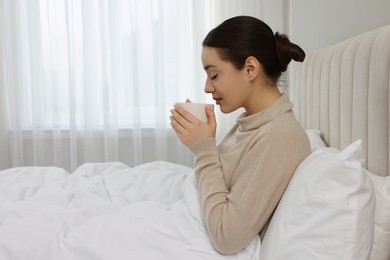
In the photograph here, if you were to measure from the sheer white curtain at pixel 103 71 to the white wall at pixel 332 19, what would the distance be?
578 millimetres

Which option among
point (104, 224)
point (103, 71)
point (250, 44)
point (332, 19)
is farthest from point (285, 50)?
point (103, 71)

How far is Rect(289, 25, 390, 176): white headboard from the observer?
1.07 metres

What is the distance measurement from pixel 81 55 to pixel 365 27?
202 cm

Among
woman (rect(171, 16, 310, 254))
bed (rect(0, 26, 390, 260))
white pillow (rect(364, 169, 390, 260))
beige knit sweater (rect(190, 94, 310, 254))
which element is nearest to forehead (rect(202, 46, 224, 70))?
woman (rect(171, 16, 310, 254))

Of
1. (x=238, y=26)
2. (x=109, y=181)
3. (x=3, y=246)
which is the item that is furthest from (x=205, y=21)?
(x=3, y=246)

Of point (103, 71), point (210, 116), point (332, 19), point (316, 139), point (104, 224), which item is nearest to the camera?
point (104, 224)

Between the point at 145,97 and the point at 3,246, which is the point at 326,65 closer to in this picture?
the point at 3,246

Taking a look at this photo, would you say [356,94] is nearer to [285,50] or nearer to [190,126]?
[285,50]

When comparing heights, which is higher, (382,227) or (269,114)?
(269,114)

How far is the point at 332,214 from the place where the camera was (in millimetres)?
815

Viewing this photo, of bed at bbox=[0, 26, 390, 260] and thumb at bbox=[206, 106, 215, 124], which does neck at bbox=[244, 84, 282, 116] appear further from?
bed at bbox=[0, 26, 390, 260]

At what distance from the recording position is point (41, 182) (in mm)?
1634

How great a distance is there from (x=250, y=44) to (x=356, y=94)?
1.17 feet

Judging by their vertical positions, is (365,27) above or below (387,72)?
above
